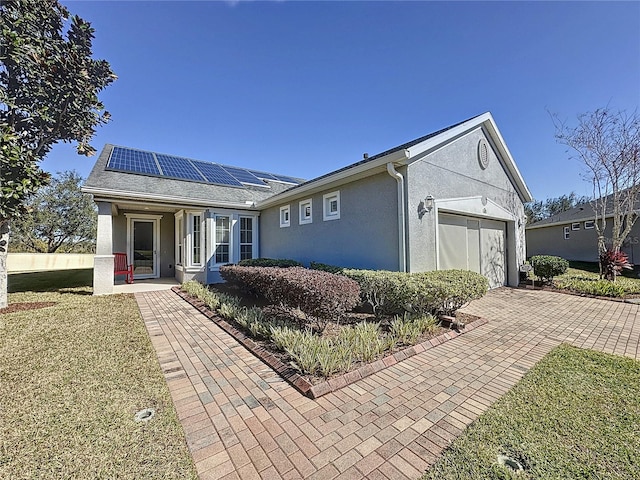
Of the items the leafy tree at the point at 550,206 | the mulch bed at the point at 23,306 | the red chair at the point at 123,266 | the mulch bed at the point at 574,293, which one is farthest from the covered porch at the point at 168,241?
the leafy tree at the point at 550,206

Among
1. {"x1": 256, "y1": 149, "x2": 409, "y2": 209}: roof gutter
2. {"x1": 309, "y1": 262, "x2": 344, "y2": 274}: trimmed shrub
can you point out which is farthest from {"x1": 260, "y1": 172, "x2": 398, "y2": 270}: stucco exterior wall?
{"x1": 309, "y1": 262, "x2": 344, "y2": 274}: trimmed shrub

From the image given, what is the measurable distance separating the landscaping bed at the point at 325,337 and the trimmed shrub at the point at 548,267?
6.77m

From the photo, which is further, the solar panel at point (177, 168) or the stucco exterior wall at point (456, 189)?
the solar panel at point (177, 168)

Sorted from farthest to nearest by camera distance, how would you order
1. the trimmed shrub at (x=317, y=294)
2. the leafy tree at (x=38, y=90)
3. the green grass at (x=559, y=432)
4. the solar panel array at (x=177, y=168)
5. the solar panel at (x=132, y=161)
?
the solar panel array at (x=177, y=168)
the solar panel at (x=132, y=161)
the leafy tree at (x=38, y=90)
the trimmed shrub at (x=317, y=294)
the green grass at (x=559, y=432)

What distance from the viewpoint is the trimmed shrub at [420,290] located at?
17.6ft

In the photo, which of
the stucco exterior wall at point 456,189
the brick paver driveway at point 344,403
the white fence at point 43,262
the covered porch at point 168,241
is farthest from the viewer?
the white fence at point 43,262

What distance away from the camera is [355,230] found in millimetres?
8055

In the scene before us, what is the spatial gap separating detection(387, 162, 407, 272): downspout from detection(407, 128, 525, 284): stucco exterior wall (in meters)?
0.14

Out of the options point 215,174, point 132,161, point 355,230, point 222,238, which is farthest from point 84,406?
point 215,174

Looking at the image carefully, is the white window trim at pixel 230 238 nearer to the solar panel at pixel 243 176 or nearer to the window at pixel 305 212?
the solar panel at pixel 243 176

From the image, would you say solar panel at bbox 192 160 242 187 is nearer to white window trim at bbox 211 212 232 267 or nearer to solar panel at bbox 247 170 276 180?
solar panel at bbox 247 170 276 180

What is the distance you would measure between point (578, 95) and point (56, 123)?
1862 centimetres

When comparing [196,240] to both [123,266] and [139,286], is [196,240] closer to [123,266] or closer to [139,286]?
[139,286]

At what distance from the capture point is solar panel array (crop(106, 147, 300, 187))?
11.8 meters
